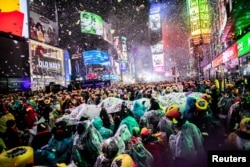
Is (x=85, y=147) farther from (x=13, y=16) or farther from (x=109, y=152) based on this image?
(x=13, y=16)

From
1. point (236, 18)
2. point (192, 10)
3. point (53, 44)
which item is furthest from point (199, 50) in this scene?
point (236, 18)

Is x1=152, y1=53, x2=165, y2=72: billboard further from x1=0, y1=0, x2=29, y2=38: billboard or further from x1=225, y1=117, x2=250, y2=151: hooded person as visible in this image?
x1=225, y1=117, x2=250, y2=151: hooded person

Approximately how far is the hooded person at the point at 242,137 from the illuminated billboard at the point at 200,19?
58.3 m

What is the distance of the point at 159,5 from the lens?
309 feet

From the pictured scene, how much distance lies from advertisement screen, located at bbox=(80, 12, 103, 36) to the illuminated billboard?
19531mm

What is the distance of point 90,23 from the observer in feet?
202

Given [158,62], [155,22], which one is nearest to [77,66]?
[158,62]

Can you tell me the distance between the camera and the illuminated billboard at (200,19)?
60.0 m

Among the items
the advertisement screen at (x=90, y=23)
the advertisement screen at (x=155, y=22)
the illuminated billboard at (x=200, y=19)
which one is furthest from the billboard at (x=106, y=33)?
the advertisement screen at (x=155, y=22)

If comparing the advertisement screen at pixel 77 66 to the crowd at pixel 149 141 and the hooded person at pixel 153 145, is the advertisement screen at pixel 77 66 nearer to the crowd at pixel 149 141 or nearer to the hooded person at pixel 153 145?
the crowd at pixel 149 141

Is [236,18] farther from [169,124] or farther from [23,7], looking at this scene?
[23,7]

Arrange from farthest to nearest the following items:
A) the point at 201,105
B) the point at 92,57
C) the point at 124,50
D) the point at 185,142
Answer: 1. the point at 124,50
2. the point at 92,57
3. the point at 201,105
4. the point at 185,142

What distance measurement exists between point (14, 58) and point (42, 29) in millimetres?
10647

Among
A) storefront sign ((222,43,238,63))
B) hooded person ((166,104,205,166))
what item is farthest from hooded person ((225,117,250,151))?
storefront sign ((222,43,238,63))
